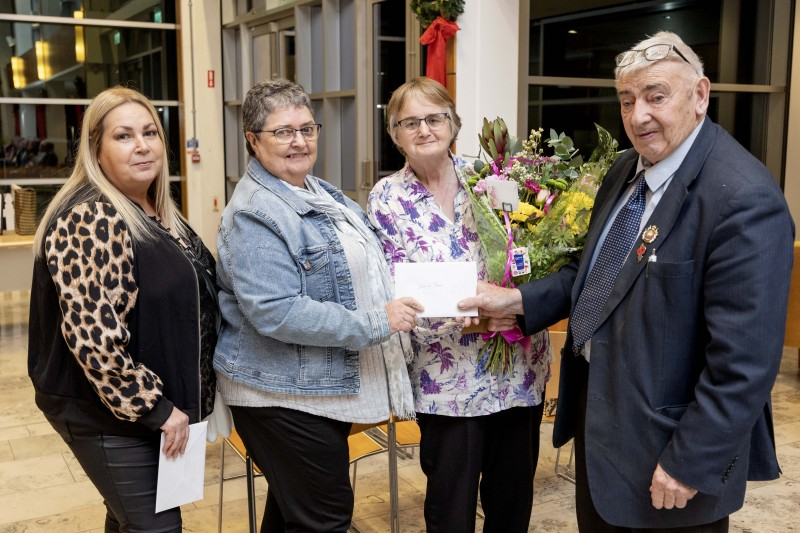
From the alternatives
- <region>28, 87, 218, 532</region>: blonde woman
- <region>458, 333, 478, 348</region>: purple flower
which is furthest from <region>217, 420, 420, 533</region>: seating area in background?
<region>28, 87, 218, 532</region>: blonde woman

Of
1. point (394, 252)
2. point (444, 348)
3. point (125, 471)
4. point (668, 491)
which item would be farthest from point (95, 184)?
point (668, 491)

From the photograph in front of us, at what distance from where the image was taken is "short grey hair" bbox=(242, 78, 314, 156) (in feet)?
7.00

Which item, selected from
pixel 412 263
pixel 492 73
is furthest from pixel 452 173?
pixel 492 73

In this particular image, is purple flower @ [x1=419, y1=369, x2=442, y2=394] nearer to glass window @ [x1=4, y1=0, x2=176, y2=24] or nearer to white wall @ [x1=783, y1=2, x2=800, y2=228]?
Result: white wall @ [x1=783, y1=2, x2=800, y2=228]

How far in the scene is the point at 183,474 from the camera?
6.79 feet

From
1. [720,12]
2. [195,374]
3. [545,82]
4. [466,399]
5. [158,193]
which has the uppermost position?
[720,12]

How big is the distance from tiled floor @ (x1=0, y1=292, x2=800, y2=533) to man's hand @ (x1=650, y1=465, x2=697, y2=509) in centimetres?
165

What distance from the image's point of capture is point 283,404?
2.09 metres

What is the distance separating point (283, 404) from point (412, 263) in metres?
0.51

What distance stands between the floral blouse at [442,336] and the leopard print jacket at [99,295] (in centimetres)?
77

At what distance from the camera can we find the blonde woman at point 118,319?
1.89 m

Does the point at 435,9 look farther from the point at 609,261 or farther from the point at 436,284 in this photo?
the point at 609,261

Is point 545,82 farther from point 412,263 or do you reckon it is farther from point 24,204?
point 24,204

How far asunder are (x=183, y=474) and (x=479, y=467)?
875 mm
